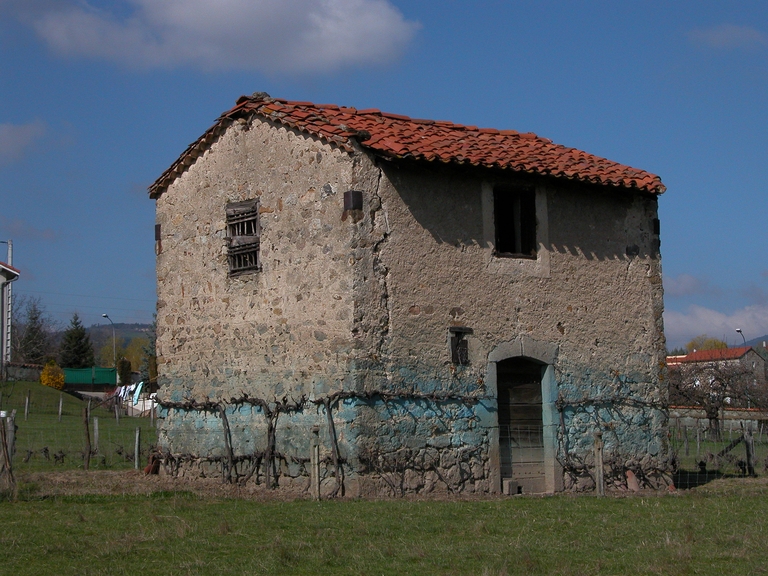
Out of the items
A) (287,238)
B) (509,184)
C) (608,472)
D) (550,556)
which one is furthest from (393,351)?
(550,556)

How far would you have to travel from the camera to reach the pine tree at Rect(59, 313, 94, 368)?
60.0m

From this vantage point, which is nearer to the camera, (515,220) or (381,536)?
(381,536)

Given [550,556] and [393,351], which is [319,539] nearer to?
[550,556]

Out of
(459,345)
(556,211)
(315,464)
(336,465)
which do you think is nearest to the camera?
(315,464)

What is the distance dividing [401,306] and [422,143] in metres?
2.43

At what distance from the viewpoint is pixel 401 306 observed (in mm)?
13000

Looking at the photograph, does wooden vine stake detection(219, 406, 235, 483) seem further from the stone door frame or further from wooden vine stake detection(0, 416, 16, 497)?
the stone door frame

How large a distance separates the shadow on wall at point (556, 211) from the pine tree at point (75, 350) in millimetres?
50787

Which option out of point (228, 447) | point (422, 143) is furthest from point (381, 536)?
point (422, 143)

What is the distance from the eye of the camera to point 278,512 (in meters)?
10.7

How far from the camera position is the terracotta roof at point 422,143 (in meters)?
13.1

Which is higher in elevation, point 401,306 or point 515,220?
point 515,220

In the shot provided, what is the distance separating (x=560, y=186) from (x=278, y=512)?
6.91m

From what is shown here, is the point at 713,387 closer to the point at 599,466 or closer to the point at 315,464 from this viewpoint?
the point at 599,466
